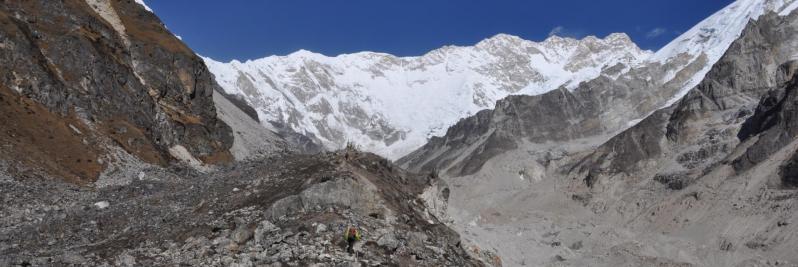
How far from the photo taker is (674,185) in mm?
115500

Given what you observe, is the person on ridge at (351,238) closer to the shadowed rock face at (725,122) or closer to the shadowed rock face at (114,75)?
the shadowed rock face at (114,75)

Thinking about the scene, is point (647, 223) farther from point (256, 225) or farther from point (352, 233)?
point (352, 233)

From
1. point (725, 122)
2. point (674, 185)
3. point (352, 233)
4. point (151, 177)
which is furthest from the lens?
point (725, 122)

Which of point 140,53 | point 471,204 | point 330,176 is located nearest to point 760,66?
point 471,204

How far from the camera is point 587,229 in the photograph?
4166 inches

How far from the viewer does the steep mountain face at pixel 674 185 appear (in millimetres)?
86562

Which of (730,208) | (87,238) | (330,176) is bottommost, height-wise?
(87,238)

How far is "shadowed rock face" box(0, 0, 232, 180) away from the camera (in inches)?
2034

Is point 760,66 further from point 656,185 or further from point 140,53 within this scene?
point 140,53

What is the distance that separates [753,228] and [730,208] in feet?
28.3

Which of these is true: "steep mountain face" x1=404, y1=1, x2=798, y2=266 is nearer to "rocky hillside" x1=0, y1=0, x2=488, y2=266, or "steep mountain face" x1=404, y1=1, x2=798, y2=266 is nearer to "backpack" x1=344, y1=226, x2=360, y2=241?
"rocky hillside" x1=0, y1=0, x2=488, y2=266

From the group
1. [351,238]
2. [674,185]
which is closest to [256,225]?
[351,238]

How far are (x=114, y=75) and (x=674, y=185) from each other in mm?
84566

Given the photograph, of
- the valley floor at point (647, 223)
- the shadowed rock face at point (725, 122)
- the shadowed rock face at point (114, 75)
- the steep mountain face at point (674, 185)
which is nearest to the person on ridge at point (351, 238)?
Answer: the shadowed rock face at point (114, 75)
